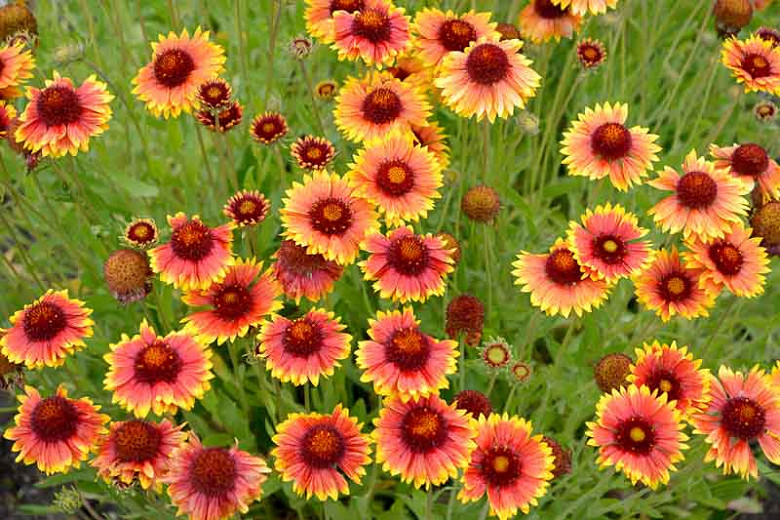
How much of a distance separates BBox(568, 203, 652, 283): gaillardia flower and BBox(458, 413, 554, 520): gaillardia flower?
0.35 m

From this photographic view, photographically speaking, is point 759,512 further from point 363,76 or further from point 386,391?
point 363,76

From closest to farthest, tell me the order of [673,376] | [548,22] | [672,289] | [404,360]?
[404,360] → [673,376] → [672,289] → [548,22]

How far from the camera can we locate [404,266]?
5.28 feet

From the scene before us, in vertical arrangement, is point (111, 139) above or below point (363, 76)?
below

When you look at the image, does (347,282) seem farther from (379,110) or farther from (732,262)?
(732,262)

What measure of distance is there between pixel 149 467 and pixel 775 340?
2038 millimetres

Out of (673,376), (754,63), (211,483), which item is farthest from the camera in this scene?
(754,63)

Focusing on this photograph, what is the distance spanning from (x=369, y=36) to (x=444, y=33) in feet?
0.70

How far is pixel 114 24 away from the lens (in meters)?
2.31

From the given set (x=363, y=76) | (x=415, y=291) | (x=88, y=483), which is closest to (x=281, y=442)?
(x=415, y=291)

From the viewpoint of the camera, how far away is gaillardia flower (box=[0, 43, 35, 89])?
1.84 m

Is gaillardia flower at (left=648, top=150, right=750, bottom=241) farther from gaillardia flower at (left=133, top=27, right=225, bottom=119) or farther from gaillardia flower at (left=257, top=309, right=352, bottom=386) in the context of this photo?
gaillardia flower at (left=133, top=27, right=225, bottom=119)

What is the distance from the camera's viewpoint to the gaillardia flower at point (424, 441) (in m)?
1.42

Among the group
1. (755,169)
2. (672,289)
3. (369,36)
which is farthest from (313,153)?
(755,169)
